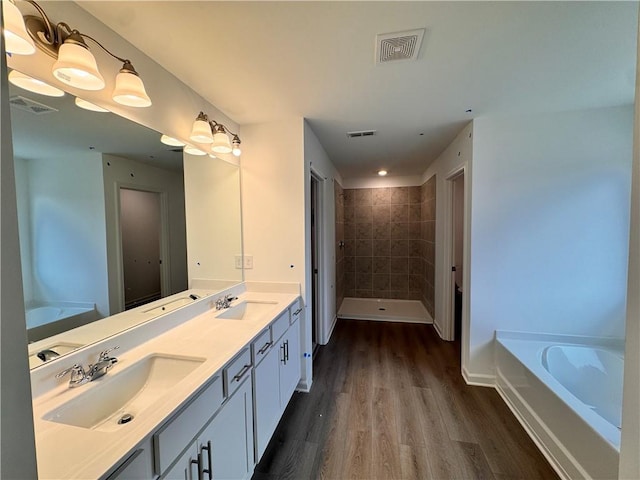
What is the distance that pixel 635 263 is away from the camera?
0.60 m

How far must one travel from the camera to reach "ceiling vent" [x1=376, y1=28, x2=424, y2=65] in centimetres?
131

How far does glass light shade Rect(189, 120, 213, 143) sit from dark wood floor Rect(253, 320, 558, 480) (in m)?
2.14

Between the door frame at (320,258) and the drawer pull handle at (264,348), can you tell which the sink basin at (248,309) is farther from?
the door frame at (320,258)

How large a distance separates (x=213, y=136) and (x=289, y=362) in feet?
5.97

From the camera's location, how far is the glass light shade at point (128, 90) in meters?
1.21

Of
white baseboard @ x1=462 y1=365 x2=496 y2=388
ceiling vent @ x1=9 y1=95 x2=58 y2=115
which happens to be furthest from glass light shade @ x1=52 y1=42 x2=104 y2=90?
white baseboard @ x1=462 y1=365 x2=496 y2=388

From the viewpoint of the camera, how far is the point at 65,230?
1.14 meters

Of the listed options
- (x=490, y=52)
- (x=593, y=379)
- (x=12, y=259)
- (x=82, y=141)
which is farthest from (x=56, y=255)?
(x=593, y=379)

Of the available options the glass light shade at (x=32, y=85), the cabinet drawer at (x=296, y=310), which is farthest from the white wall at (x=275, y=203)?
the glass light shade at (x=32, y=85)

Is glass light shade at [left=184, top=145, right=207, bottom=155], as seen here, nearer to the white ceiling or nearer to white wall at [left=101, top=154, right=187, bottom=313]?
white wall at [left=101, top=154, right=187, bottom=313]

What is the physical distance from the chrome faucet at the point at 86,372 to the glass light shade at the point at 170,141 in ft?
4.02

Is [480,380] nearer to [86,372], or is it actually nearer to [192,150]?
[86,372]

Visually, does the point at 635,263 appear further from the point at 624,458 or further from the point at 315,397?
the point at 315,397

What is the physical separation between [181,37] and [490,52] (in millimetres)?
1626
